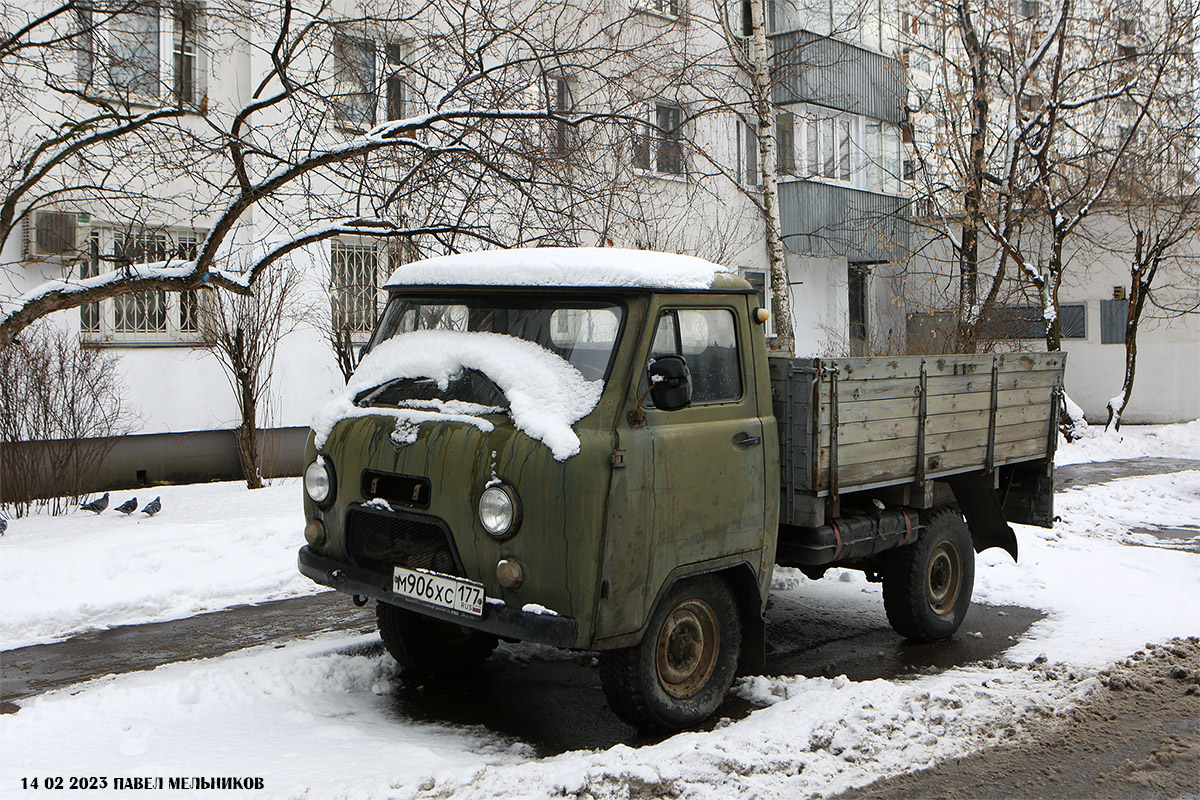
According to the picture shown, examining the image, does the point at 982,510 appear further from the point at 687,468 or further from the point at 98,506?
the point at 98,506

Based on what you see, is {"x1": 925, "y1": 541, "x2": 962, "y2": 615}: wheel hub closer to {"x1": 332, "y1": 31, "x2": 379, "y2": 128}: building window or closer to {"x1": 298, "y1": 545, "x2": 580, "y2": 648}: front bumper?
{"x1": 298, "y1": 545, "x2": 580, "y2": 648}: front bumper

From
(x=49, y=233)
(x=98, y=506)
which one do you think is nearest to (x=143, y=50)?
(x=49, y=233)

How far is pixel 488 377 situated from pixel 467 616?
107 cm

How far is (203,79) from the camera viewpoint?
45.7ft

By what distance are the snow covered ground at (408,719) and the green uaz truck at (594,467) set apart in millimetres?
472

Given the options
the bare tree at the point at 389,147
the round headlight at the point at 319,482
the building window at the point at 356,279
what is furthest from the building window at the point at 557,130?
the round headlight at the point at 319,482

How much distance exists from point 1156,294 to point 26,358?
22127mm

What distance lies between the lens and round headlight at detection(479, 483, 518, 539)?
439 centimetres

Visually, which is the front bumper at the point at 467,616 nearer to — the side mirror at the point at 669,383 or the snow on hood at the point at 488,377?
the snow on hood at the point at 488,377

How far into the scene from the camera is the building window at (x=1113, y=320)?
77.6 ft

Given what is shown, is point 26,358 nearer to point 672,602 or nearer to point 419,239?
point 419,239

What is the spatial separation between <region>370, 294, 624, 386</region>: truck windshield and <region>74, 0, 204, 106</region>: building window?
15.9ft

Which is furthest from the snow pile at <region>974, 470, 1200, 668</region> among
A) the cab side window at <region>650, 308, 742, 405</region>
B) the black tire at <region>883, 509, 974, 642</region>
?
the cab side window at <region>650, 308, 742, 405</region>

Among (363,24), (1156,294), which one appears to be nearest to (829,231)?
(1156,294)
